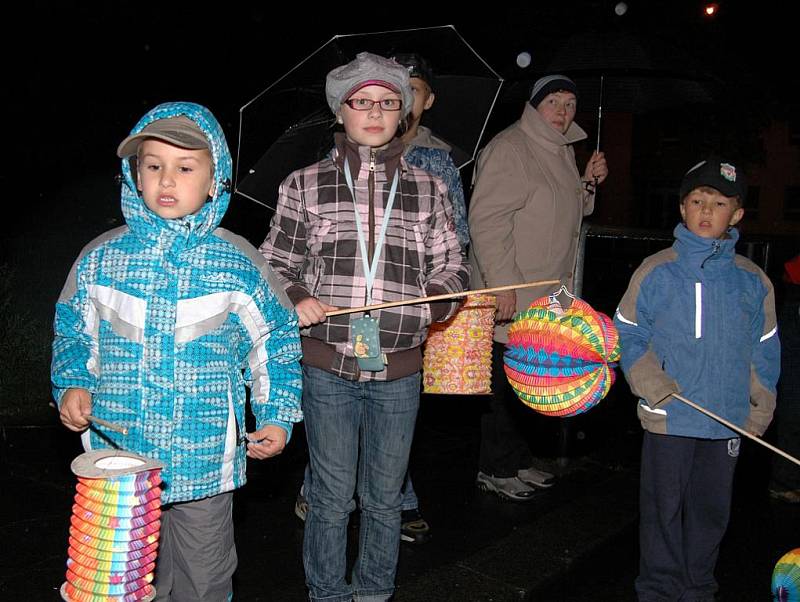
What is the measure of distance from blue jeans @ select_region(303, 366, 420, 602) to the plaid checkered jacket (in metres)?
0.12

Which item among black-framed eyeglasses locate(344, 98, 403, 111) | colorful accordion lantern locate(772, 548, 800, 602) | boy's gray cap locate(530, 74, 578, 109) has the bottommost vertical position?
colorful accordion lantern locate(772, 548, 800, 602)

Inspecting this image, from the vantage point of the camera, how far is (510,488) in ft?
18.1

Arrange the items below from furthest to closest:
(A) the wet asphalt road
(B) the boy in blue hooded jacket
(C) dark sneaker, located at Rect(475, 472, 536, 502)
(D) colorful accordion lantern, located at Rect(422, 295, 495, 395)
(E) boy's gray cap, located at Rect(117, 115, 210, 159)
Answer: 1. (C) dark sneaker, located at Rect(475, 472, 536, 502)
2. (A) the wet asphalt road
3. (D) colorful accordion lantern, located at Rect(422, 295, 495, 395)
4. (B) the boy in blue hooded jacket
5. (E) boy's gray cap, located at Rect(117, 115, 210, 159)

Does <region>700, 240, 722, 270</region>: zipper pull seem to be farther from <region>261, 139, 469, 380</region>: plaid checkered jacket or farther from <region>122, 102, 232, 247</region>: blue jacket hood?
<region>122, 102, 232, 247</region>: blue jacket hood

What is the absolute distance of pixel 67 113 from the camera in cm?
866

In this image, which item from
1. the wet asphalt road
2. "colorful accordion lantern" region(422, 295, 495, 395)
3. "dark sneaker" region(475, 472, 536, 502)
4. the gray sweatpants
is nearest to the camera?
the gray sweatpants

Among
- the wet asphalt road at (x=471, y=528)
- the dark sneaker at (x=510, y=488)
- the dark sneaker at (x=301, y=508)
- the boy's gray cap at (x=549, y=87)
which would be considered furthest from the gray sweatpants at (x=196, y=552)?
the boy's gray cap at (x=549, y=87)

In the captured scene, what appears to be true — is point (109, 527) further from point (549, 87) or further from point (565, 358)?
point (549, 87)

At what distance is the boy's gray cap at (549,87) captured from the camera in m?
5.20

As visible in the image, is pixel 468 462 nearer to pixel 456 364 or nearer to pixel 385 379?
pixel 456 364

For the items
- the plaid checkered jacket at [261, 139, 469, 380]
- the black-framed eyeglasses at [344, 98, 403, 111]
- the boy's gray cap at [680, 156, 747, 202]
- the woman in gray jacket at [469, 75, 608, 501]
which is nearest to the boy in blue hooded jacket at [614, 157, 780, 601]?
the boy's gray cap at [680, 156, 747, 202]

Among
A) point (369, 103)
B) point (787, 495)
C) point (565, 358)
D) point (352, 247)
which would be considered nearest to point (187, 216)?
point (352, 247)

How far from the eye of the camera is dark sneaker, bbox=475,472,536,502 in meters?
5.49

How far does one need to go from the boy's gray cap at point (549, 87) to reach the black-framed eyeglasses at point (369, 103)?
76.0 inches
